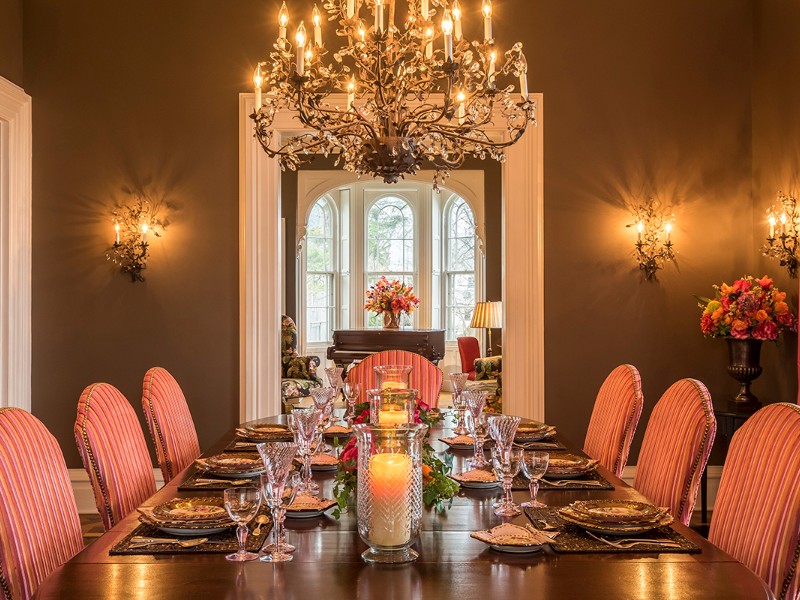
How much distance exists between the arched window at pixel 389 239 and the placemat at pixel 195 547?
32.2 ft

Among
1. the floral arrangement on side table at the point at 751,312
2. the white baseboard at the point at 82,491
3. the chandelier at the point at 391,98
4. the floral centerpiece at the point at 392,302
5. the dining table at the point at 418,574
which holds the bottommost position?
the white baseboard at the point at 82,491

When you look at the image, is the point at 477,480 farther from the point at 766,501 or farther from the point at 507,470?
the point at 766,501

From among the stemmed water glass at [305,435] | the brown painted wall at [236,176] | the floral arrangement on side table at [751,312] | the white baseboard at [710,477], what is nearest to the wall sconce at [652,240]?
the brown painted wall at [236,176]

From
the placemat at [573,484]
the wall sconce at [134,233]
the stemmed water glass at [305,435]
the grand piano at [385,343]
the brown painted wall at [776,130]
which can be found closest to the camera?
the stemmed water glass at [305,435]

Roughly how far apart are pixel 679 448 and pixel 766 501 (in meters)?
0.69

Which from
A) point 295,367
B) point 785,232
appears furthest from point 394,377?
point 295,367

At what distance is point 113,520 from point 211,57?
132 inches

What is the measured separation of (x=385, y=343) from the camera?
9.73m

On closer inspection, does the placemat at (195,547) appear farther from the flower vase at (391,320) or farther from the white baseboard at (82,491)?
the flower vase at (391,320)

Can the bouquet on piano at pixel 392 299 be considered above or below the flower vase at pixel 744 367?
above

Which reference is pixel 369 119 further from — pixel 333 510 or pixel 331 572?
pixel 331 572

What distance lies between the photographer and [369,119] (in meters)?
3.27

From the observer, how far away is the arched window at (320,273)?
11586mm

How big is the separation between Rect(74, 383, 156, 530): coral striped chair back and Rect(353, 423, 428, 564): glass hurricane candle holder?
104 centimetres
